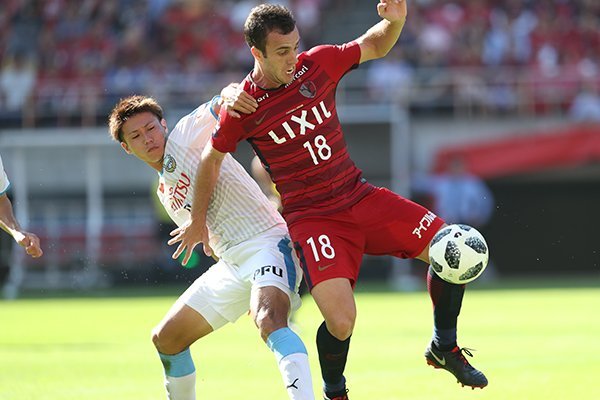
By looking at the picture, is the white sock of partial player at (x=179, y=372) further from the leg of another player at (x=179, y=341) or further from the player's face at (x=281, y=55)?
the player's face at (x=281, y=55)

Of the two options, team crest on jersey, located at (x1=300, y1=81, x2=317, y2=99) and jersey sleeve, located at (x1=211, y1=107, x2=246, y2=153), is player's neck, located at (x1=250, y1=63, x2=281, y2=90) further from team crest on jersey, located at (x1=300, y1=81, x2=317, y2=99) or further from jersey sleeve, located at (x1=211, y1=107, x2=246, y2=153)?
jersey sleeve, located at (x1=211, y1=107, x2=246, y2=153)

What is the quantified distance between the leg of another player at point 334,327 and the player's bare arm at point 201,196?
Result: 2.56 ft

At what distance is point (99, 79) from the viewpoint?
23.2 metres

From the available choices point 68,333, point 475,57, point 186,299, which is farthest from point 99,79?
point 186,299

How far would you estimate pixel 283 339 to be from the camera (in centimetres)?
599

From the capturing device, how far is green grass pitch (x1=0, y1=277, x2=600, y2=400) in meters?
7.82

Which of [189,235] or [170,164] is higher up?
[170,164]

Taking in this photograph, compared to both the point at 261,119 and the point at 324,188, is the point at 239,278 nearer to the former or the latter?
the point at 324,188

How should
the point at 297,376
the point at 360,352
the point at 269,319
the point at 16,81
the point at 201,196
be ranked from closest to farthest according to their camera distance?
the point at 297,376
the point at 269,319
the point at 201,196
the point at 360,352
the point at 16,81

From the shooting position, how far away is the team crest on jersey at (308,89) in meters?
6.64

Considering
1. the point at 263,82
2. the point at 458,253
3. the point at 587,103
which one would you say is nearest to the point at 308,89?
the point at 263,82

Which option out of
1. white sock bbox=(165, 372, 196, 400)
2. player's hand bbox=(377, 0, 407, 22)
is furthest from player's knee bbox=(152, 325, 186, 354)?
player's hand bbox=(377, 0, 407, 22)

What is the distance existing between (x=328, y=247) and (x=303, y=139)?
2.17 ft

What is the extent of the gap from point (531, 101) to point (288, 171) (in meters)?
16.0
